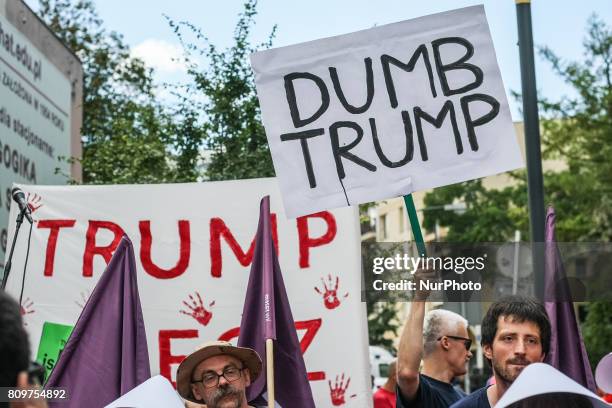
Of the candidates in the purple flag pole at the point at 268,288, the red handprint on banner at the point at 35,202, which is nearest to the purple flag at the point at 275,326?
the purple flag pole at the point at 268,288

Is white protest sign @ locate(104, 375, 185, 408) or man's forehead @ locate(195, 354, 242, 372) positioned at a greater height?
man's forehead @ locate(195, 354, 242, 372)

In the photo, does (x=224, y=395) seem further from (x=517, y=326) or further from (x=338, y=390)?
(x=338, y=390)

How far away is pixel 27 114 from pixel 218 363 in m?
4.44

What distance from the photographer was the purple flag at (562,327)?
14.9 feet

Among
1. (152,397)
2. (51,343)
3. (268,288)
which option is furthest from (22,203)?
(152,397)

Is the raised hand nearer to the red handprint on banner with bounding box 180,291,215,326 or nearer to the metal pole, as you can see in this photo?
the red handprint on banner with bounding box 180,291,215,326

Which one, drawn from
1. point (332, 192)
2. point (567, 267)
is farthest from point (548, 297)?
point (332, 192)

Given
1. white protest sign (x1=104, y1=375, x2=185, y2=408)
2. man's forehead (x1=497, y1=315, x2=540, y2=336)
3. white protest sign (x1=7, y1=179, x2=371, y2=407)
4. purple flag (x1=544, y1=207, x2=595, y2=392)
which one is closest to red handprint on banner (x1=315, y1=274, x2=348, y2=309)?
white protest sign (x1=7, y1=179, x2=371, y2=407)

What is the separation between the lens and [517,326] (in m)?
4.15

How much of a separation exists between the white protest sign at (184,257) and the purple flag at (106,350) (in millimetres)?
1525

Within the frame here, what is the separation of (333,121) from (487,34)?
2.45 ft

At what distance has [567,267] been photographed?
187 inches

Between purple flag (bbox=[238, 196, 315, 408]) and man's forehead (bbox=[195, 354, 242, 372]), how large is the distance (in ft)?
0.65

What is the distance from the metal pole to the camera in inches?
254
